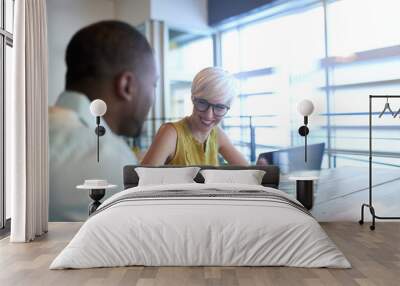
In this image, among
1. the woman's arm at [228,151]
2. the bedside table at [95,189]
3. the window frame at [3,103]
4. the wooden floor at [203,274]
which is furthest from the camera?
the woman's arm at [228,151]

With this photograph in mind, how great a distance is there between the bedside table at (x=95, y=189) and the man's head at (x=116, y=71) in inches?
28.1

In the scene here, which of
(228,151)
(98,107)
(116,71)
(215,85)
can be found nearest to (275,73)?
(215,85)

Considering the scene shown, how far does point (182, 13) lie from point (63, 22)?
1.51 meters

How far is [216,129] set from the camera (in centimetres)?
634

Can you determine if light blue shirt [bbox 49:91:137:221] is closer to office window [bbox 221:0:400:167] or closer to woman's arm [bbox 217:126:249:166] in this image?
woman's arm [bbox 217:126:249:166]

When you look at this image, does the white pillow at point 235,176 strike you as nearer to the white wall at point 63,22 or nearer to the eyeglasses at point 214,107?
the eyeglasses at point 214,107

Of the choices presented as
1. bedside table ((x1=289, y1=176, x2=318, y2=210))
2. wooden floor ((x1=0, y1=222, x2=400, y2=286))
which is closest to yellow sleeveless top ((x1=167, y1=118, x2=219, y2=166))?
bedside table ((x1=289, y1=176, x2=318, y2=210))

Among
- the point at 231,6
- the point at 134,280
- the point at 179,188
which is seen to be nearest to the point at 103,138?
the point at 179,188

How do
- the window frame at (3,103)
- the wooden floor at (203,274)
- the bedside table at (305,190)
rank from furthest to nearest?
the bedside table at (305,190) → the window frame at (3,103) → the wooden floor at (203,274)

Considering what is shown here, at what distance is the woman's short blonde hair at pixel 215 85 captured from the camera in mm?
6379

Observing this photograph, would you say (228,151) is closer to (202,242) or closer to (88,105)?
(88,105)

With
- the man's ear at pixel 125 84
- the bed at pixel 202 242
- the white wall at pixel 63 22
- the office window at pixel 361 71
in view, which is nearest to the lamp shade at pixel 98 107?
the man's ear at pixel 125 84

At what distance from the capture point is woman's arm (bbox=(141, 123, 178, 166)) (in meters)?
6.30

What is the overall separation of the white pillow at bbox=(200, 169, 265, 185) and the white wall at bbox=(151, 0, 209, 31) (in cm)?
194
